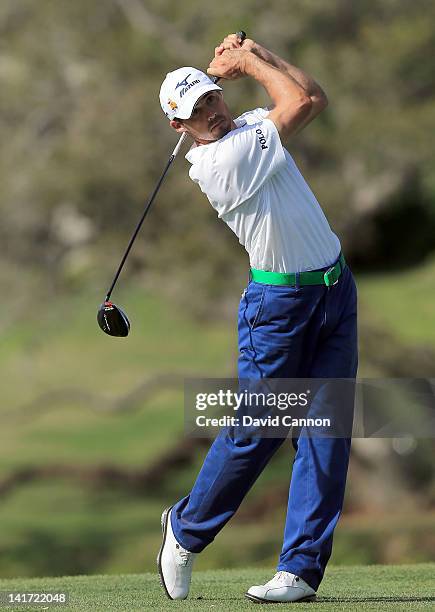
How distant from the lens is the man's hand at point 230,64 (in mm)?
4750

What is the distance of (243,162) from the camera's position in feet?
14.6

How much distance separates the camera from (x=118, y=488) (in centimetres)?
2153

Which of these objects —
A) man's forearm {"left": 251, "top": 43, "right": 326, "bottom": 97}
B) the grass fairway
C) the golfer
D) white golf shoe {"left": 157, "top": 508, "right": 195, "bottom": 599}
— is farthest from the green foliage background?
white golf shoe {"left": 157, "top": 508, "right": 195, "bottom": 599}

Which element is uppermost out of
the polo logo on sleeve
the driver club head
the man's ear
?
the man's ear

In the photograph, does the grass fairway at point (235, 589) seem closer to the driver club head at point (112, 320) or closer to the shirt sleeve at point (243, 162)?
the driver club head at point (112, 320)

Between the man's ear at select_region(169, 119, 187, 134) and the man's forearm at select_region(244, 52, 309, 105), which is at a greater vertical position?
the man's forearm at select_region(244, 52, 309, 105)

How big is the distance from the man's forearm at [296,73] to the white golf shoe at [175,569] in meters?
1.67

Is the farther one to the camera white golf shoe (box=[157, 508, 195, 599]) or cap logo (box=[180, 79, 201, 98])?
white golf shoe (box=[157, 508, 195, 599])

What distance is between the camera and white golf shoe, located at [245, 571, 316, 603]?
4.57m

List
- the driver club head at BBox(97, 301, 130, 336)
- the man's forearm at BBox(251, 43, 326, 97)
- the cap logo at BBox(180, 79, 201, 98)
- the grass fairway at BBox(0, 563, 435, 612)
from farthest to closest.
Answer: the driver club head at BBox(97, 301, 130, 336), the man's forearm at BBox(251, 43, 326, 97), the cap logo at BBox(180, 79, 201, 98), the grass fairway at BBox(0, 563, 435, 612)

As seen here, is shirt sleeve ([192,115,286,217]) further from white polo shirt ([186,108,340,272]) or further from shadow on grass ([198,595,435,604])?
shadow on grass ([198,595,435,604])

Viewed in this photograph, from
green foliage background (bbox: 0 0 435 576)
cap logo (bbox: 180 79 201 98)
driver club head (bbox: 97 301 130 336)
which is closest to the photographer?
cap logo (bbox: 180 79 201 98)

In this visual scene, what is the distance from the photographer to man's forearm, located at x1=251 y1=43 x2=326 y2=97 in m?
4.66

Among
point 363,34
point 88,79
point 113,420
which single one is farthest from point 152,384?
point 113,420
